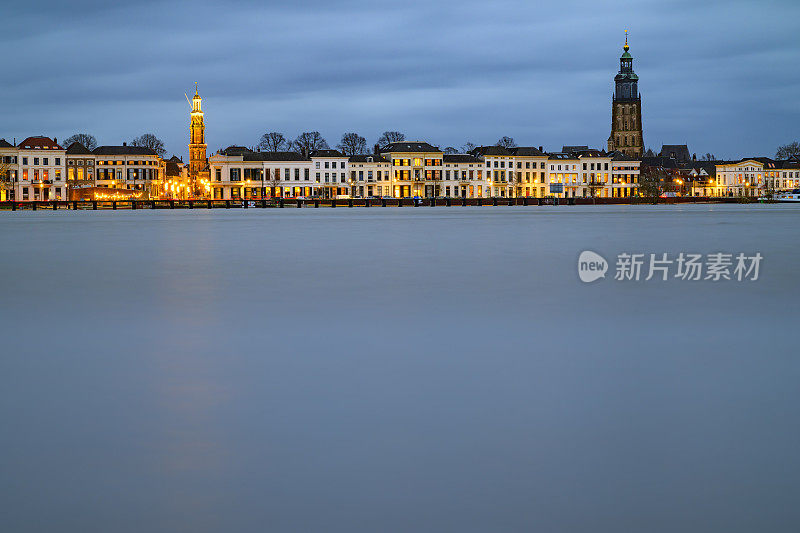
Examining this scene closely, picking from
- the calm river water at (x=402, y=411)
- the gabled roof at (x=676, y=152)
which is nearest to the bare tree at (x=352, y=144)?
the gabled roof at (x=676, y=152)

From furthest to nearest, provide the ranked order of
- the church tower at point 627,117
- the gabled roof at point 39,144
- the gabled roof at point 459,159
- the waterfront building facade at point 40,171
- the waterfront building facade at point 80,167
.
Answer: the church tower at point 627,117 → the gabled roof at point 459,159 → the waterfront building facade at point 80,167 → the gabled roof at point 39,144 → the waterfront building facade at point 40,171

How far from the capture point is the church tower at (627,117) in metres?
149

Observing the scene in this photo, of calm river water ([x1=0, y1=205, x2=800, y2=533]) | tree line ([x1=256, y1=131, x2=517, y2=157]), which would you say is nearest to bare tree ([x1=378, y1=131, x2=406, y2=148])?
tree line ([x1=256, y1=131, x2=517, y2=157])

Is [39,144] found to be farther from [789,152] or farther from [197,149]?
[789,152]

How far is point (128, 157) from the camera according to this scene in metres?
114

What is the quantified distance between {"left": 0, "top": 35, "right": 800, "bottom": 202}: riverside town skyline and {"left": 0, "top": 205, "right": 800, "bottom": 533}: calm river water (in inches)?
3676

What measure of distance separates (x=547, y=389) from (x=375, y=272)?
9552mm

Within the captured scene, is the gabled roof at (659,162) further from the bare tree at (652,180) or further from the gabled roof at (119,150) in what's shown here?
the gabled roof at (119,150)

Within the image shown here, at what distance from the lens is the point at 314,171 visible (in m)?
107

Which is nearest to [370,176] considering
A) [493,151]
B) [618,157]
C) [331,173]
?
[331,173]

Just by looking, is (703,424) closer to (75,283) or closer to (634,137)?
(75,283)

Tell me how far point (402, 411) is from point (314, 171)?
337 feet

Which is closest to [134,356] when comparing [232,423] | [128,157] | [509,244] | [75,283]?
[232,423]

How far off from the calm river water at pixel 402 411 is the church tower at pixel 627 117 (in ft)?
471
